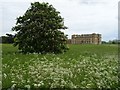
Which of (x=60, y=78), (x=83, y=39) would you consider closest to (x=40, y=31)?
(x=60, y=78)

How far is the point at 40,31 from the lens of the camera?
37.4 metres

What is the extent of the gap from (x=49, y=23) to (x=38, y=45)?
3.09 meters

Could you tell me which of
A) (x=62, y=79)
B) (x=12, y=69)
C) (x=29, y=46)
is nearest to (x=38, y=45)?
(x=29, y=46)

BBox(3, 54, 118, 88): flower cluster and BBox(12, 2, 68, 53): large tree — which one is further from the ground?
BBox(12, 2, 68, 53): large tree

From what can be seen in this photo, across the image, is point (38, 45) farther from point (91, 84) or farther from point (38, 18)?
point (91, 84)

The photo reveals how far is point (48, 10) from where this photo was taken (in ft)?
130

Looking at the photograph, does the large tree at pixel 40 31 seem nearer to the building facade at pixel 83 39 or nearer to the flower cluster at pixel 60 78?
the flower cluster at pixel 60 78

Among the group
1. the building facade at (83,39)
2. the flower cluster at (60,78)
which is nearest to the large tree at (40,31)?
the flower cluster at (60,78)

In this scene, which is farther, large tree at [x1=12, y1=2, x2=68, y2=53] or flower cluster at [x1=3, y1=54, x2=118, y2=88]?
large tree at [x1=12, y1=2, x2=68, y2=53]

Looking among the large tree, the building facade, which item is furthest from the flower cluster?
the building facade

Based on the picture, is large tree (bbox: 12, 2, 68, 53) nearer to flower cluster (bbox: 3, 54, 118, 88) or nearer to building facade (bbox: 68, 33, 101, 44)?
flower cluster (bbox: 3, 54, 118, 88)

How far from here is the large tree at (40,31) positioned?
120 ft

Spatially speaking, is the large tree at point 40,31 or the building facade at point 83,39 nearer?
the large tree at point 40,31

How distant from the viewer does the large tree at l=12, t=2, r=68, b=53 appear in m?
36.6
